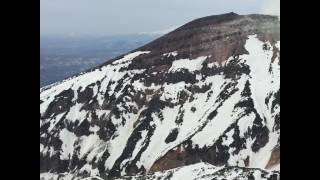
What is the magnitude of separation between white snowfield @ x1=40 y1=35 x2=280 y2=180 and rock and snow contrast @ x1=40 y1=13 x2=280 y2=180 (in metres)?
0.03

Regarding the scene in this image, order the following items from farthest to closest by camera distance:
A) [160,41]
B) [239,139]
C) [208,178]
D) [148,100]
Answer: [148,100], [239,139], [160,41], [208,178]

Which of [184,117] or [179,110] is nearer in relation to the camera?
[184,117]

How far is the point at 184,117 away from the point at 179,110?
36.4 inches

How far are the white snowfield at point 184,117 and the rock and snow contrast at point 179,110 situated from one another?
1.1 inches

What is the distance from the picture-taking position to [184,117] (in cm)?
1130

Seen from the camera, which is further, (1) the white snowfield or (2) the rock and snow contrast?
(1) the white snowfield

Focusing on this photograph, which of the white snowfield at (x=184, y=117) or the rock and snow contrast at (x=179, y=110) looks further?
the white snowfield at (x=184, y=117)

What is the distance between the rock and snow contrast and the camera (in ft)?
27.5

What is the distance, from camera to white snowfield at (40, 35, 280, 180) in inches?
348

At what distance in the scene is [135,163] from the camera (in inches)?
371

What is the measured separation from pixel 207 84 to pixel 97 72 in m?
3.44

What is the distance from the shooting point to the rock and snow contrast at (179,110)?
839 centimetres
